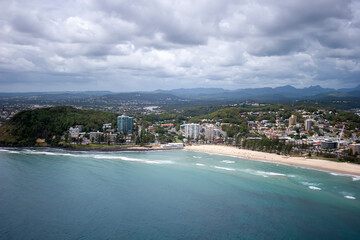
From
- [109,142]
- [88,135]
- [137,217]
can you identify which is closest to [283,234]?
[137,217]

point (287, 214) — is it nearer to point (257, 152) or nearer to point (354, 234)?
point (354, 234)

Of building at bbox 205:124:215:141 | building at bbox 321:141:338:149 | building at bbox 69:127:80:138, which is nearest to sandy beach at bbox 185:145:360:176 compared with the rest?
building at bbox 321:141:338:149

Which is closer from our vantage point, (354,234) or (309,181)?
(354,234)

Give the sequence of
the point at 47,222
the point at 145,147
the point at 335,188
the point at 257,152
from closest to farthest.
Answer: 1. the point at 47,222
2. the point at 335,188
3. the point at 257,152
4. the point at 145,147

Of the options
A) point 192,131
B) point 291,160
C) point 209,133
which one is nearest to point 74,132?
point 192,131

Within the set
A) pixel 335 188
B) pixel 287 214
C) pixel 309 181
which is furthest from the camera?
pixel 309 181

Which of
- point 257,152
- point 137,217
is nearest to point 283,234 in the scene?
point 137,217

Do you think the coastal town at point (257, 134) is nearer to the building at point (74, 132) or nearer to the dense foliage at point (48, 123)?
the building at point (74, 132)

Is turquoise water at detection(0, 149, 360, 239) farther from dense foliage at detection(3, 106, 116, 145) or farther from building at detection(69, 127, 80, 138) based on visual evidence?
building at detection(69, 127, 80, 138)
